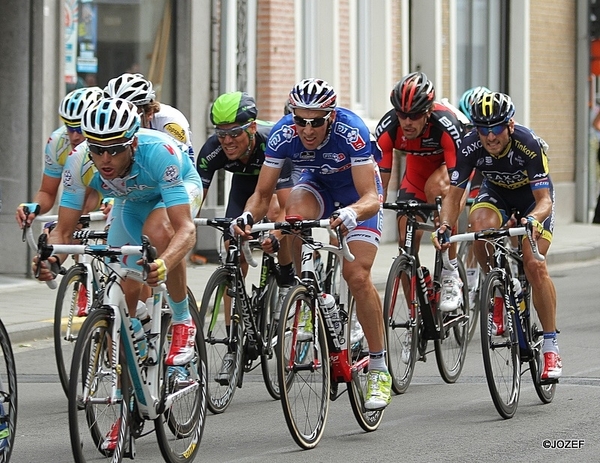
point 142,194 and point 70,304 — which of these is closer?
point 142,194

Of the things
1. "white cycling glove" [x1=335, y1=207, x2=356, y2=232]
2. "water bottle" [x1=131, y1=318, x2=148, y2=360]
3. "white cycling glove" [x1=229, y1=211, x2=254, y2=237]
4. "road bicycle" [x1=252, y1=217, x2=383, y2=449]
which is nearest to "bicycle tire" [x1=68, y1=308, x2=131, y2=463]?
"water bottle" [x1=131, y1=318, x2=148, y2=360]

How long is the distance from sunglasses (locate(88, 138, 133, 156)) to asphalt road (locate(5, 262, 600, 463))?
1594 millimetres

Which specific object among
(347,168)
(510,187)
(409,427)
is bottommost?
(409,427)

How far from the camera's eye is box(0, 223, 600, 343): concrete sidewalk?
11.4 meters

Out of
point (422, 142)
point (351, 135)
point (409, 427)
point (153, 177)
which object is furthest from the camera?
point (422, 142)

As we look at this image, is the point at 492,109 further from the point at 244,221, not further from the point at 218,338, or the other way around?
the point at 218,338

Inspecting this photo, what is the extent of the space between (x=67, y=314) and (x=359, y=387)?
216cm

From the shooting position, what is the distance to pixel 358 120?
785cm

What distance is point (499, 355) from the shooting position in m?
8.11

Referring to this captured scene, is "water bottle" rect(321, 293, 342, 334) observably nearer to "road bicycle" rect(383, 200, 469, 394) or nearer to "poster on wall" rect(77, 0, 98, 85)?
"road bicycle" rect(383, 200, 469, 394)

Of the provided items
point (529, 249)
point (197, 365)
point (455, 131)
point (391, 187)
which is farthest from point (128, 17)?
point (197, 365)

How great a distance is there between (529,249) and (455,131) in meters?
1.72

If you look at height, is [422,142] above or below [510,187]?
above

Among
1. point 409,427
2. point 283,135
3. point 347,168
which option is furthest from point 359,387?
point 283,135
